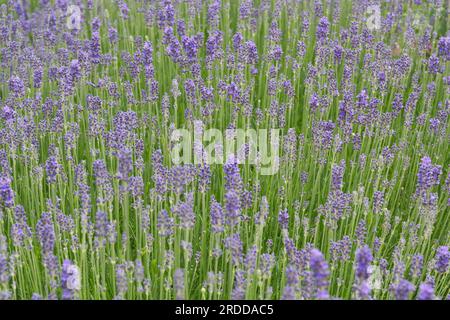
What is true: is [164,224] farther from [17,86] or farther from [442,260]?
[17,86]

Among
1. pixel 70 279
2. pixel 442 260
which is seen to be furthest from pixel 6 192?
pixel 442 260

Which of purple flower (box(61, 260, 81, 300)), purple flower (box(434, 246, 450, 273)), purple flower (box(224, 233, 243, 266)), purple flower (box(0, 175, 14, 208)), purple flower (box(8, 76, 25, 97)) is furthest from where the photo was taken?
purple flower (box(8, 76, 25, 97))

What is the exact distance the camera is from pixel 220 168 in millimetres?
4176

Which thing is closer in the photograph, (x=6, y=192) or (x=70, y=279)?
(x=70, y=279)

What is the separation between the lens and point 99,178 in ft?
10.5

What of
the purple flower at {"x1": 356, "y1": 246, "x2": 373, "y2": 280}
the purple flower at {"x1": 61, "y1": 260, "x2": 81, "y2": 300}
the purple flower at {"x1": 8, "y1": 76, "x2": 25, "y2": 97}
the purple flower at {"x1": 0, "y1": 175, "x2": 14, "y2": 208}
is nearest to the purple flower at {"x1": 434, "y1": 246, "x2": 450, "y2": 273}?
the purple flower at {"x1": 356, "y1": 246, "x2": 373, "y2": 280}

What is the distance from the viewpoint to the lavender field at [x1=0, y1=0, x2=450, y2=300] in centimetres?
305

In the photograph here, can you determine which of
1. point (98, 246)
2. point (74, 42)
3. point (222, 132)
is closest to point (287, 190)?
point (222, 132)

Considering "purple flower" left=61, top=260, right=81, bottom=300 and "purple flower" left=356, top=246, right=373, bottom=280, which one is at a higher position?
"purple flower" left=356, top=246, right=373, bottom=280

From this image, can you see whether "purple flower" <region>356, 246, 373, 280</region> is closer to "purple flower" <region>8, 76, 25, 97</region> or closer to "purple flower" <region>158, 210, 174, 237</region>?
"purple flower" <region>158, 210, 174, 237</region>

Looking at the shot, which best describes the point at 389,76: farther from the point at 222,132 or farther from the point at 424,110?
the point at 222,132

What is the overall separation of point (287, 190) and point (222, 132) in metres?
0.82

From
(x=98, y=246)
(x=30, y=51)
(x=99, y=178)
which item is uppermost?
(x=30, y=51)
